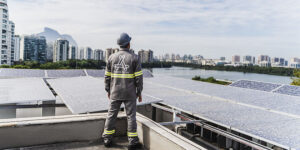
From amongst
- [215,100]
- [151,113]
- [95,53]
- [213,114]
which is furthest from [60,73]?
[95,53]

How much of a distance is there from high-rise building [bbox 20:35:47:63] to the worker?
12656 centimetres

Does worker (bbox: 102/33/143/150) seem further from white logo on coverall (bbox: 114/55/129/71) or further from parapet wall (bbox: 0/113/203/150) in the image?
parapet wall (bbox: 0/113/203/150)

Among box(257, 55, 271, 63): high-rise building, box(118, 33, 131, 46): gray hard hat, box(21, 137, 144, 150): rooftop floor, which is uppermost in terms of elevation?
box(257, 55, 271, 63): high-rise building

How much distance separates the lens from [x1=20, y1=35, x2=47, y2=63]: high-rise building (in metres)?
119

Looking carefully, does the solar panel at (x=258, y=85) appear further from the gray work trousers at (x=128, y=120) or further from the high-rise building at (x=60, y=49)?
the high-rise building at (x=60, y=49)

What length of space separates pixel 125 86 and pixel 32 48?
13221 centimetres

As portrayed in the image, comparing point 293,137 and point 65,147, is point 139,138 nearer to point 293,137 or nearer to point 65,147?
point 65,147

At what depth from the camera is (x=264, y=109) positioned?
23.8ft

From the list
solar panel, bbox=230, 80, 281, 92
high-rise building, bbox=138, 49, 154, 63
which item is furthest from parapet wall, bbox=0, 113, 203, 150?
high-rise building, bbox=138, 49, 154, 63

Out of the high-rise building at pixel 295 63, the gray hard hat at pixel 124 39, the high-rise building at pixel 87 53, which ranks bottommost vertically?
the gray hard hat at pixel 124 39

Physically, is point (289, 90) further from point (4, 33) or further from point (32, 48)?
point (32, 48)

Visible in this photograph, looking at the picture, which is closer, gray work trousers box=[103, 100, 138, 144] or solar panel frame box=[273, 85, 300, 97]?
gray work trousers box=[103, 100, 138, 144]

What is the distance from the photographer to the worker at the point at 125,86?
391 centimetres

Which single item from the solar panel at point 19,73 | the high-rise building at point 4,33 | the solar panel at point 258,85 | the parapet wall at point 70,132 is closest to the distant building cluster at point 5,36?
the high-rise building at point 4,33
